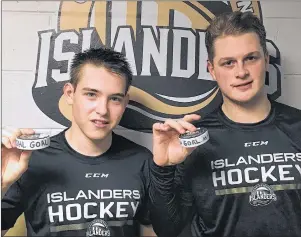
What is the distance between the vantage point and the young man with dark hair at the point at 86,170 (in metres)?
1.14

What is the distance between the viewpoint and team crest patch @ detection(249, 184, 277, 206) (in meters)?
1.14

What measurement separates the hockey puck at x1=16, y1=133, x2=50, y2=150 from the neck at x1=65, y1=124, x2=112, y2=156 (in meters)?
0.07

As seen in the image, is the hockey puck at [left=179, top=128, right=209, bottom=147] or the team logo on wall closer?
the hockey puck at [left=179, top=128, right=209, bottom=147]

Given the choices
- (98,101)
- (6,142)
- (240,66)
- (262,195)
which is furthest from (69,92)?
(262,195)

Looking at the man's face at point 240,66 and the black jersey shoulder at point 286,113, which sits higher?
the man's face at point 240,66

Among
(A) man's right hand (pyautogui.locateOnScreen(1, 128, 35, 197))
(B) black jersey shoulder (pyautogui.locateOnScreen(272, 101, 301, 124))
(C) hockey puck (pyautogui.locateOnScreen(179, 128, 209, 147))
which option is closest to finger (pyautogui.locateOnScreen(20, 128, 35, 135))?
(A) man's right hand (pyautogui.locateOnScreen(1, 128, 35, 197))

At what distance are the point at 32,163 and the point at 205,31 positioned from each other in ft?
1.82

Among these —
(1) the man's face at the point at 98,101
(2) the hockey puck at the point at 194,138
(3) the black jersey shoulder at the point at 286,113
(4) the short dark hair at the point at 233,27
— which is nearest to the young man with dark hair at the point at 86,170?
(1) the man's face at the point at 98,101

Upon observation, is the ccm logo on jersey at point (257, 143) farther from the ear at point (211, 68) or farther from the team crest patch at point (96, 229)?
the team crest patch at point (96, 229)

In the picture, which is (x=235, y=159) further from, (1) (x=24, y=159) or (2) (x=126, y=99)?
(1) (x=24, y=159)

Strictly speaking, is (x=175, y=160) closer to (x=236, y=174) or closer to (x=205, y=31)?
(x=236, y=174)

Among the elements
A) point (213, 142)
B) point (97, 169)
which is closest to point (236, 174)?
point (213, 142)

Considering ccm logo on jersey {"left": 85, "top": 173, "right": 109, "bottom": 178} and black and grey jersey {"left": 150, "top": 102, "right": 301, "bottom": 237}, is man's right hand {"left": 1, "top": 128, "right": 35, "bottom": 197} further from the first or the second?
black and grey jersey {"left": 150, "top": 102, "right": 301, "bottom": 237}

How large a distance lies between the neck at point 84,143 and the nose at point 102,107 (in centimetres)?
7
